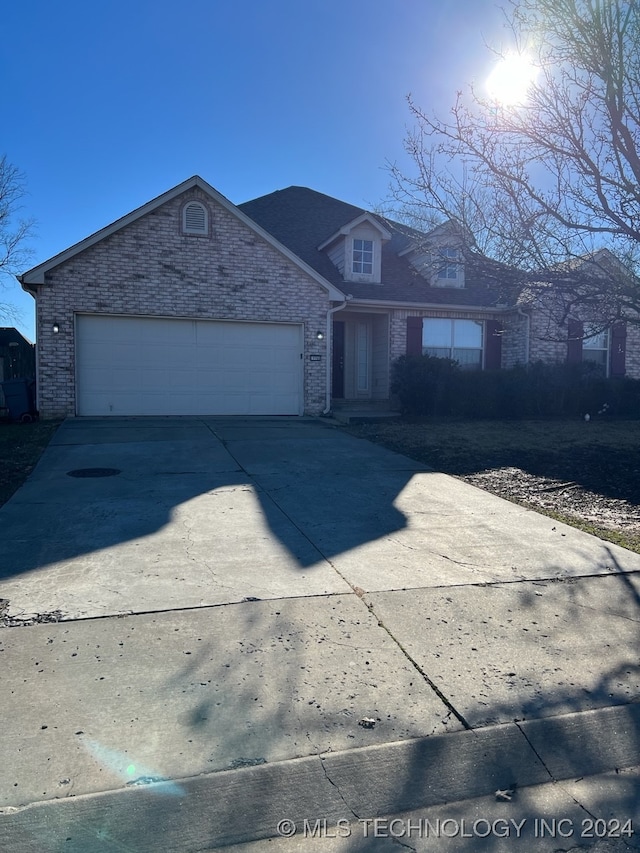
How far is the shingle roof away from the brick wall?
2.42 meters

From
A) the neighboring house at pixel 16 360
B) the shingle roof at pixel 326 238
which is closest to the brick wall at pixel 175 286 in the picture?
the shingle roof at pixel 326 238

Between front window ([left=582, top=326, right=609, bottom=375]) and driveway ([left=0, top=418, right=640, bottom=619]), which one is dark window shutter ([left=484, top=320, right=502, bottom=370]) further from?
driveway ([left=0, top=418, right=640, bottom=619])

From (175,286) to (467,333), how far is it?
342 inches

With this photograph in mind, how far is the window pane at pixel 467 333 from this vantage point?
18.5m

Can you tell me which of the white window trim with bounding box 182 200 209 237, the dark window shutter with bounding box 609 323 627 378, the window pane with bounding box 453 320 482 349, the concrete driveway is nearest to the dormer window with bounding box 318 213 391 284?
the window pane with bounding box 453 320 482 349

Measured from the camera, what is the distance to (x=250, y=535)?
19.5 ft

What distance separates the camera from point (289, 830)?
243 centimetres

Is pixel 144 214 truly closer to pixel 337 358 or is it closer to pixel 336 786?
pixel 337 358

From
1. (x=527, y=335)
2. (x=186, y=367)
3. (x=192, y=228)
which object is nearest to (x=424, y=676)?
(x=186, y=367)

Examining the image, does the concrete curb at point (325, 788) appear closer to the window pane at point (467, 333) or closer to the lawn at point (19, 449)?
the lawn at point (19, 449)

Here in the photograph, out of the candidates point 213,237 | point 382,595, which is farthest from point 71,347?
point 382,595

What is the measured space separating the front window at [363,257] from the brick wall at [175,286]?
2.66 metres

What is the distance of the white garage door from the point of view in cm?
1459

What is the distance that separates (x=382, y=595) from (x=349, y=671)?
1.10 metres
